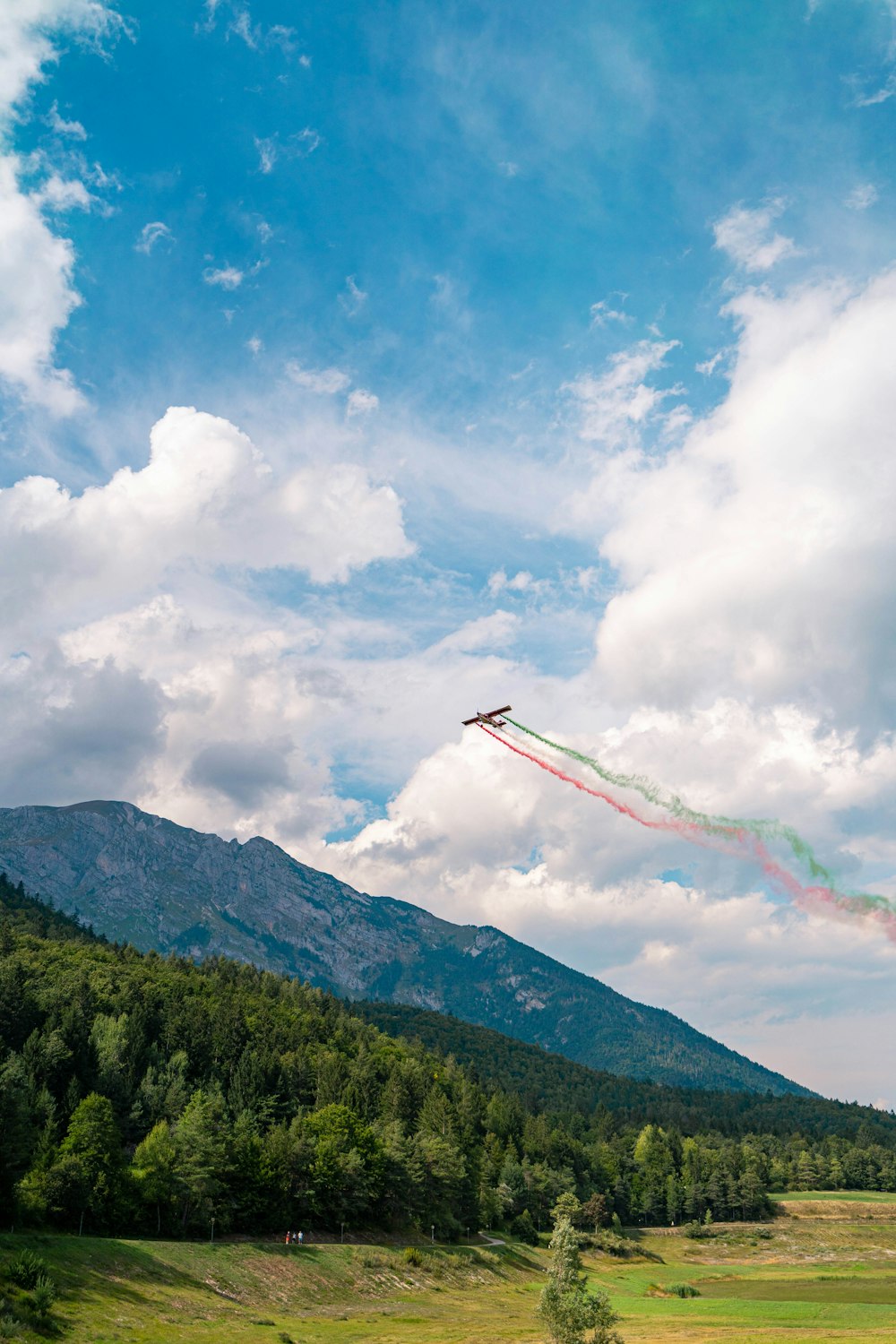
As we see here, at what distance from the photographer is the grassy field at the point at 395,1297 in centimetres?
6838

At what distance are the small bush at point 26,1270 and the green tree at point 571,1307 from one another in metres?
39.2

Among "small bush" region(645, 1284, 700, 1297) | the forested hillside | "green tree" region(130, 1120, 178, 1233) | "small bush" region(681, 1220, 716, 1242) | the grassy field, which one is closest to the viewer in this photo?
the grassy field

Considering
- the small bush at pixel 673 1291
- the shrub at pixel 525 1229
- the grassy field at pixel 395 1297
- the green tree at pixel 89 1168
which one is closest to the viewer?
the grassy field at pixel 395 1297

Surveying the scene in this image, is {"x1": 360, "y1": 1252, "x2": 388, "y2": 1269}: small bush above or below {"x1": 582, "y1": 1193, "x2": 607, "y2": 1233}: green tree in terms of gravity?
above

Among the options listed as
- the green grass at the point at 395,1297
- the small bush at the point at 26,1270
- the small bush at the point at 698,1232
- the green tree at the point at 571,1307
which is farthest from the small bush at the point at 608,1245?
the small bush at the point at 26,1270

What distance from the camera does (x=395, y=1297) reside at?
96.8m

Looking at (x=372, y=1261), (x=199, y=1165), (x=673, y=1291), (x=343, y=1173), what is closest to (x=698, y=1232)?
(x=673, y=1291)

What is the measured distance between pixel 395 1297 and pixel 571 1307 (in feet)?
175

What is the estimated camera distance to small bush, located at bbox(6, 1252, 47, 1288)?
210ft

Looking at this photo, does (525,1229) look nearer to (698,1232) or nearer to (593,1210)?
(593,1210)

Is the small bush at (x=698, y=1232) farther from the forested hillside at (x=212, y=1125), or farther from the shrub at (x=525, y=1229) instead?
the shrub at (x=525, y=1229)

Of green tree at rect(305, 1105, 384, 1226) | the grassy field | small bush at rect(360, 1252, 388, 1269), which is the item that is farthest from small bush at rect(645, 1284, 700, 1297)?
green tree at rect(305, 1105, 384, 1226)

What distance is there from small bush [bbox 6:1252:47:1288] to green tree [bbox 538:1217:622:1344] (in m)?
39.2

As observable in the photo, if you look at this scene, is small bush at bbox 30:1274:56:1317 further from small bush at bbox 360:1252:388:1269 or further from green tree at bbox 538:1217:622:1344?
small bush at bbox 360:1252:388:1269
